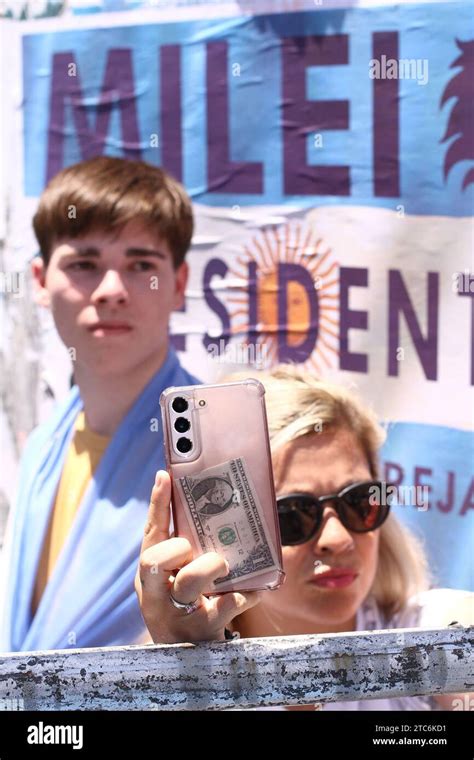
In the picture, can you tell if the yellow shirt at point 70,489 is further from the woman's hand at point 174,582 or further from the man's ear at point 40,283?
the woman's hand at point 174,582

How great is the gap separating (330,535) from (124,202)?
3.23ft

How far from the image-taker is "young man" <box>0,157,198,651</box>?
98.6 inches

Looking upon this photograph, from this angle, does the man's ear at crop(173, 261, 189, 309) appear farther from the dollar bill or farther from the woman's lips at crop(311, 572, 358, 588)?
the dollar bill

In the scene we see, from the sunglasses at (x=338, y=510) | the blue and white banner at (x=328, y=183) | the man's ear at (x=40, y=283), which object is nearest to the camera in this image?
the sunglasses at (x=338, y=510)

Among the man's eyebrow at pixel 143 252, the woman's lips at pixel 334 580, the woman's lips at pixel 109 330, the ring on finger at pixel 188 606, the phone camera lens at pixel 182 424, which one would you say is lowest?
the woman's lips at pixel 334 580

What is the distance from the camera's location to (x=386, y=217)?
2.40m

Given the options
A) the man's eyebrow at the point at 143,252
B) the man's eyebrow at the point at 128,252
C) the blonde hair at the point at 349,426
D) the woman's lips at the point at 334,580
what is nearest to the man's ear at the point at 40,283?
the man's eyebrow at the point at 128,252

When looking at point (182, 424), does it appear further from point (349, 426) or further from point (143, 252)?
point (143, 252)

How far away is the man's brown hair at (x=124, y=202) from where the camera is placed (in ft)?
8.20

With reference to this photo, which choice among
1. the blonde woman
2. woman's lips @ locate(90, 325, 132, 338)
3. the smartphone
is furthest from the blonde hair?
the smartphone

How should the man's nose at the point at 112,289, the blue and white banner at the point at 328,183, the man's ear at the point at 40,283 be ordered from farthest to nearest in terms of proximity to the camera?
1. the man's ear at the point at 40,283
2. the man's nose at the point at 112,289
3. the blue and white banner at the point at 328,183

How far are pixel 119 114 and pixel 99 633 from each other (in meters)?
1.34

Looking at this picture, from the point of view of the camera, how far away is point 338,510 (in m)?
2.20
